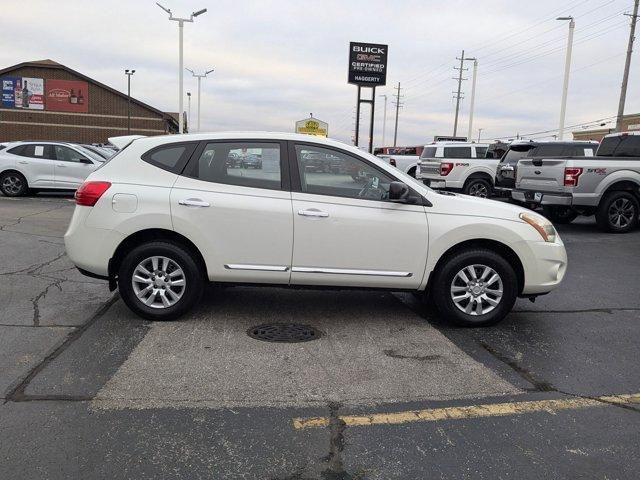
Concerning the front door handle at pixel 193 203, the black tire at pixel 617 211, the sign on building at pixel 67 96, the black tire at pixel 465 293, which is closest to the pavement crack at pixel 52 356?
the front door handle at pixel 193 203

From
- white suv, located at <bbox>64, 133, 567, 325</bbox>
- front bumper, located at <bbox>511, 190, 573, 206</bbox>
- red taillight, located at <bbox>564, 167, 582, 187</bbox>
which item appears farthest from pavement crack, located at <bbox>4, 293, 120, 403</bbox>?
red taillight, located at <bbox>564, 167, 582, 187</bbox>

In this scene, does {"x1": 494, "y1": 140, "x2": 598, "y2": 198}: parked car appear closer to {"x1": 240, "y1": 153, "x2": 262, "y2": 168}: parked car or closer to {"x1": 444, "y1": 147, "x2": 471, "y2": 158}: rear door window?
{"x1": 444, "y1": 147, "x2": 471, "y2": 158}: rear door window

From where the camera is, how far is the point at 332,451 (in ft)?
10.1

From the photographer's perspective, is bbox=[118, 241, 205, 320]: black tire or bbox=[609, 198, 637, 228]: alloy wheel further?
bbox=[609, 198, 637, 228]: alloy wheel

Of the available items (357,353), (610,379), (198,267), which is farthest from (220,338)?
(610,379)

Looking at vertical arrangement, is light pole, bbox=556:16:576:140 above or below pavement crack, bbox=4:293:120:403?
above

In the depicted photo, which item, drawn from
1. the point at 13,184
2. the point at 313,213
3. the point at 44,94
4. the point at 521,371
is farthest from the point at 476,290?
the point at 44,94

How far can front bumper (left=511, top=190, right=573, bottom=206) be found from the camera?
11.0 m

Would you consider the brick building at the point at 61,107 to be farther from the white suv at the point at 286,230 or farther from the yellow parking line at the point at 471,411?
the yellow parking line at the point at 471,411

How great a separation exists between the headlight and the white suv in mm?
13

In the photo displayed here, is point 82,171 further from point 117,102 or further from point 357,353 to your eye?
point 117,102

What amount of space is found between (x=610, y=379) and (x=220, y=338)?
10.1 feet

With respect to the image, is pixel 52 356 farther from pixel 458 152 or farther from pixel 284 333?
pixel 458 152

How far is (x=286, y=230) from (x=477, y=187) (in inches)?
532
